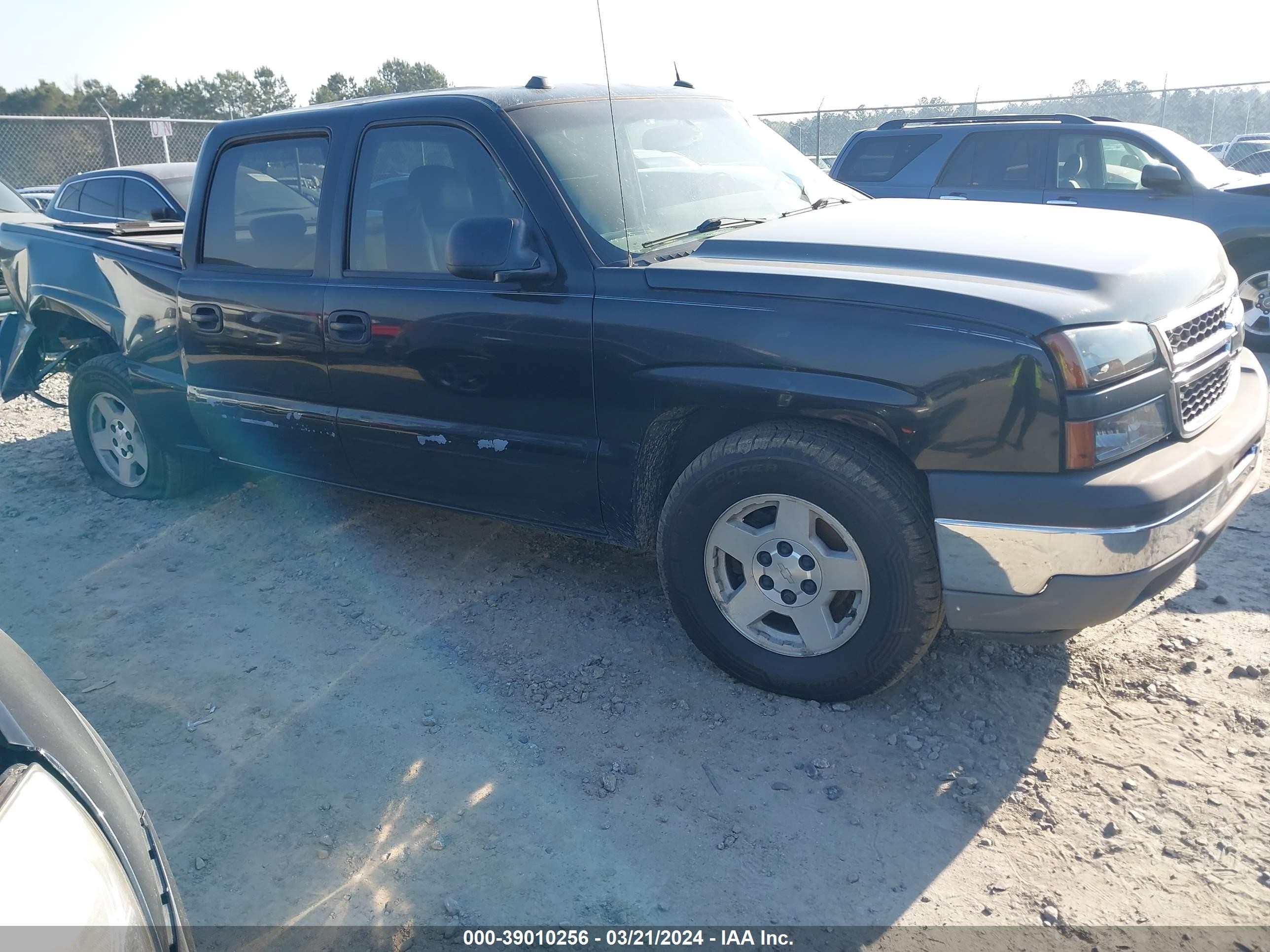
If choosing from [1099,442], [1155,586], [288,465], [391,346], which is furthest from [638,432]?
[288,465]

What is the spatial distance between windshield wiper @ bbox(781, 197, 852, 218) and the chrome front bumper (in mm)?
1607

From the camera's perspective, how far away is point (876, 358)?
2.73 meters

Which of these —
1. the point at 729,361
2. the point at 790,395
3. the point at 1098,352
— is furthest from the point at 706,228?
the point at 1098,352

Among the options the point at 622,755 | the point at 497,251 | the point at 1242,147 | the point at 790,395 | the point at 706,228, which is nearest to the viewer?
the point at 790,395

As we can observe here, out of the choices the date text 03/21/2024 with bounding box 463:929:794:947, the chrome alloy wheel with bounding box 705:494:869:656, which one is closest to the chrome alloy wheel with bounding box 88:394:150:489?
the chrome alloy wheel with bounding box 705:494:869:656

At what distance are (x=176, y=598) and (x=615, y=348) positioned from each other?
2.39m

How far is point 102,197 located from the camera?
9797 millimetres

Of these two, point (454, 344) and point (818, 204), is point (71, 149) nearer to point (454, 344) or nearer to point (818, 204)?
point (454, 344)

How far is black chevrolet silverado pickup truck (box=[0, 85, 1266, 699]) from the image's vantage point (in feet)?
8.68

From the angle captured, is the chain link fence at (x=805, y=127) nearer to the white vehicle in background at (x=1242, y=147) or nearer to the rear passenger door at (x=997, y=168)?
the white vehicle in background at (x=1242, y=147)

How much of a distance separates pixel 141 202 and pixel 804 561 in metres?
8.76

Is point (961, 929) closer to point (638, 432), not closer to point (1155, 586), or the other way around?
point (1155, 586)

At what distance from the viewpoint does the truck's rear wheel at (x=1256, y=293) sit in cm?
764

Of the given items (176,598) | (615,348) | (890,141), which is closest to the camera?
(615,348)
